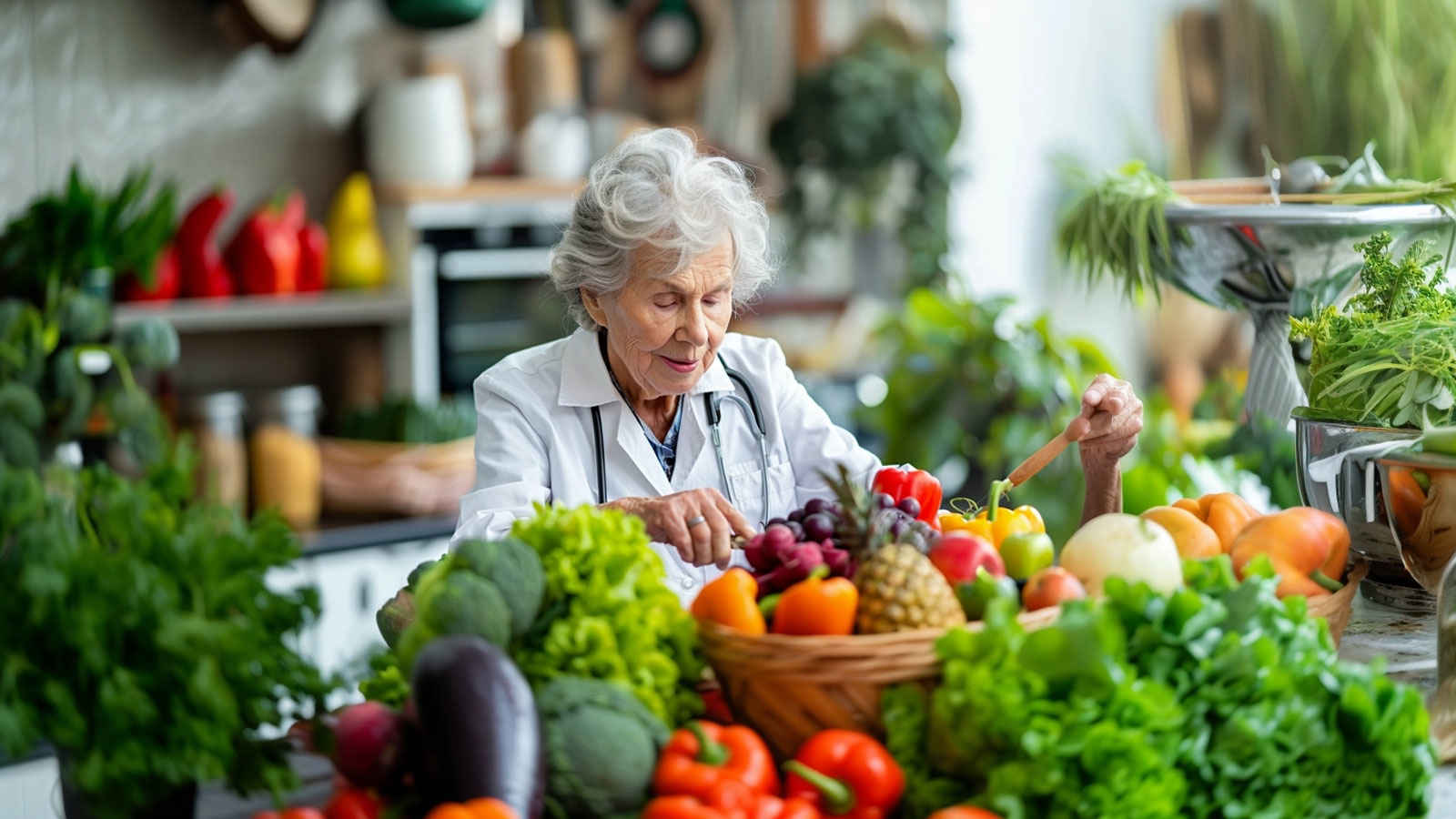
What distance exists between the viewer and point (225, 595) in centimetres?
123

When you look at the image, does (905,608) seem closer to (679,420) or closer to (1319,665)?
(1319,665)

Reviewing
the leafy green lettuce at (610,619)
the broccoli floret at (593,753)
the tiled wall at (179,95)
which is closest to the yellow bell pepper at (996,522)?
the leafy green lettuce at (610,619)

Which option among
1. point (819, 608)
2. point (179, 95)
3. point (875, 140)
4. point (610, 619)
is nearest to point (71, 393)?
point (179, 95)

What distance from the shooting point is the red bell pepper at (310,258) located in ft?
13.1

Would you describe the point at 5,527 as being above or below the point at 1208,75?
below

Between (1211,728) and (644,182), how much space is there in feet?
3.67

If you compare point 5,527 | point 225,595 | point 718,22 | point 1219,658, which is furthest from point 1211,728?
point 718,22

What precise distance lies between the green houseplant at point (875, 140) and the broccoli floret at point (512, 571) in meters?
3.48

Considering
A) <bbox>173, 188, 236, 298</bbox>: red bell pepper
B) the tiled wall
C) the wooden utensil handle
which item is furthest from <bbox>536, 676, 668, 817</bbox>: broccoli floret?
the tiled wall

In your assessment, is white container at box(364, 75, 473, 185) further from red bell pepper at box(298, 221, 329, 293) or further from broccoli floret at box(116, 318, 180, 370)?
broccoli floret at box(116, 318, 180, 370)

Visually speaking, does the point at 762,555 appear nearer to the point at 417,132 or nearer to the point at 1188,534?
the point at 1188,534

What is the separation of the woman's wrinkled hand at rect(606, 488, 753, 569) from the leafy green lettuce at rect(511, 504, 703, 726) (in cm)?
27

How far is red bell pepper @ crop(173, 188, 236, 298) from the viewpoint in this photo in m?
3.80

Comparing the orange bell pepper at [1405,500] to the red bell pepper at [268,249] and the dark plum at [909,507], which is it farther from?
the red bell pepper at [268,249]
